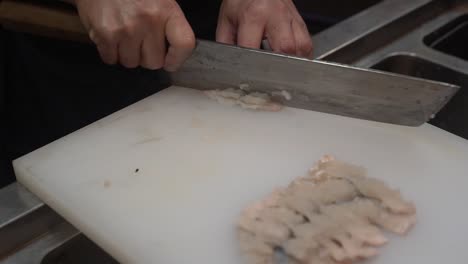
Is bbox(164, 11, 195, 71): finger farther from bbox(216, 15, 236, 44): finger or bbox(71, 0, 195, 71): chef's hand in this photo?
bbox(216, 15, 236, 44): finger

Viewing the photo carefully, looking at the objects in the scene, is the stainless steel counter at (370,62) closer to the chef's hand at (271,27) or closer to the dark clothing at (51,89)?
the chef's hand at (271,27)

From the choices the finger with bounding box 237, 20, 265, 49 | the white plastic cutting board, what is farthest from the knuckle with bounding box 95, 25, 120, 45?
the finger with bounding box 237, 20, 265, 49

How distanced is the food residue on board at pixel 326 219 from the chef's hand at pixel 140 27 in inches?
10.4

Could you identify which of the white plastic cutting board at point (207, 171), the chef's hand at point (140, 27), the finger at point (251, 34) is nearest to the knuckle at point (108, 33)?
the chef's hand at point (140, 27)

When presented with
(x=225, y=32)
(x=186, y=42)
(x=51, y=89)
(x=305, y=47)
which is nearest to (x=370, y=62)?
(x=305, y=47)

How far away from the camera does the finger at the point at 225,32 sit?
3.11 feet

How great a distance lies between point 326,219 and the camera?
0.64m

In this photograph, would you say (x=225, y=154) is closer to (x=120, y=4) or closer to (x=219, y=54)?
(x=219, y=54)

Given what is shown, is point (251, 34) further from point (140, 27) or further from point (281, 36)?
point (140, 27)

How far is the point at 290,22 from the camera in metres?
0.92

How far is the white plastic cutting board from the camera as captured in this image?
2.13 feet

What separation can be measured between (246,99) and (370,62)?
279 mm

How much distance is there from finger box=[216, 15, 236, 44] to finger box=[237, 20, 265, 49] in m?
0.04

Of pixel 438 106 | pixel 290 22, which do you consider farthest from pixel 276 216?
pixel 290 22
